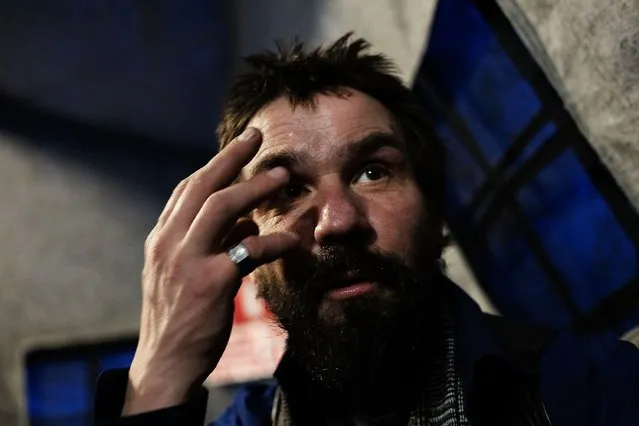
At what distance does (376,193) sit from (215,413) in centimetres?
109

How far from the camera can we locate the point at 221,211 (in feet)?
1.82

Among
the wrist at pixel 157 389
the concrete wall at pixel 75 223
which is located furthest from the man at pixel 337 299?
the concrete wall at pixel 75 223

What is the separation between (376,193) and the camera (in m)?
0.67

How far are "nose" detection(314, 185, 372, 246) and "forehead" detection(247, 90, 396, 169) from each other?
66 mm

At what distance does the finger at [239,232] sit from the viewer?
0.63 metres

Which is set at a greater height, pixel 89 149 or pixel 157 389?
pixel 89 149

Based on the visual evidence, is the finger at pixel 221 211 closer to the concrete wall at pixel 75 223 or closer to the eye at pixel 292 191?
the eye at pixel 292 191

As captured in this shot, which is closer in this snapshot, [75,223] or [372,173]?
[372,173]

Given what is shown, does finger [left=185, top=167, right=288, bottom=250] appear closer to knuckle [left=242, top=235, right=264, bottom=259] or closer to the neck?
knuckle [left=242, top=235, right=264, bottom=259]

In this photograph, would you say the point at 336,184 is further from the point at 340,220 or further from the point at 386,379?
the point at 386,379

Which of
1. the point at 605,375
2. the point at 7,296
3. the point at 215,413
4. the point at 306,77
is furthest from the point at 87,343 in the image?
the point at 605,375

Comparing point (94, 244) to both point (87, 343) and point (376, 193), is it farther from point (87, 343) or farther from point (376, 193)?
point (376, 193)

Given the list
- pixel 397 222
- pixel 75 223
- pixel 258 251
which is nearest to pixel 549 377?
pixel 397 222

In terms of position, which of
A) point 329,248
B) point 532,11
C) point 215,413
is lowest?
point 215,413
